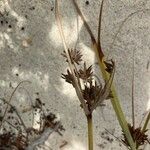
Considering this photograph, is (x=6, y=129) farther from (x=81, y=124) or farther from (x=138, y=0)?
(x=138, y=0)

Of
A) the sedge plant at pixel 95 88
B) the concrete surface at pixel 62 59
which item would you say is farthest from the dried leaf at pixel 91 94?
the concrete surface at pixel 62 59

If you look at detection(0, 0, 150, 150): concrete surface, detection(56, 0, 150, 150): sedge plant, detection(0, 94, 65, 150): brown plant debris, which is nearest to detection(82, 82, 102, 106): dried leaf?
detection(56, 0, 150, 150): sedge plant

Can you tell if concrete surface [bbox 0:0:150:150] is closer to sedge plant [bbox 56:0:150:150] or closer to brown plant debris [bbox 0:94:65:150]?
brown plant debris [bbox 0:94:65:150]

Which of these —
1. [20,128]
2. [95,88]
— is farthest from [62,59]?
[95,88]

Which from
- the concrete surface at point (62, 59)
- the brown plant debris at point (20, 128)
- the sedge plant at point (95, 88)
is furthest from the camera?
the brown plant debris at point (20, 128)

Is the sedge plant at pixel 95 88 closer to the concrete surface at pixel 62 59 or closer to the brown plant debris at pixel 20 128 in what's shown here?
the concrete surface at pixel 62 59

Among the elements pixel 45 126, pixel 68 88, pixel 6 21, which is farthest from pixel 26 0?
pixel 45 126

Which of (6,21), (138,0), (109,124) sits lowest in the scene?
(109,124)

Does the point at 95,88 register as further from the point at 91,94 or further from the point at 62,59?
the point at 62,59

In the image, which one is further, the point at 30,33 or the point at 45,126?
the point at 45,126
